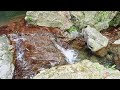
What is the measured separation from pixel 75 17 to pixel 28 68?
216 cm

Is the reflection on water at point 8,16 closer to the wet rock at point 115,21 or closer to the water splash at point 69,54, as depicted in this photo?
the water splash at point 69,54

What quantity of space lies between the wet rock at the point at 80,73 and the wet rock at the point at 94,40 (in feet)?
3.28

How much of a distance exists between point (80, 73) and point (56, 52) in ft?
4.27

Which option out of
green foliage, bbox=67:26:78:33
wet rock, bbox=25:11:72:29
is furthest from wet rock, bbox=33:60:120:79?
wet rock, bbox=25:11:72:29

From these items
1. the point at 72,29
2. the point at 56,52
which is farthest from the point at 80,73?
the point at 72,29

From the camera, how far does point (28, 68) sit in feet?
17.0

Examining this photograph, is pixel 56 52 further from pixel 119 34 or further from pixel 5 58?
pixel 119 34

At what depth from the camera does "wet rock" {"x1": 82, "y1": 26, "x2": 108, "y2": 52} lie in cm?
582

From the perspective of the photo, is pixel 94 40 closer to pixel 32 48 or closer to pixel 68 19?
pixel 68 19

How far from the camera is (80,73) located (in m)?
4.50

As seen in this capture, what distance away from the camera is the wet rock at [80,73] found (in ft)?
14.5

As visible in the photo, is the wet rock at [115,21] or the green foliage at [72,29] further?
Result: the wet rock at [115,21]

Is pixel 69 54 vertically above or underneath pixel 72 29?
underneath

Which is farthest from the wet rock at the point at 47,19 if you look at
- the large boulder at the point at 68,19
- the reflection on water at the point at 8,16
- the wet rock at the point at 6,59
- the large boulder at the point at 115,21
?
the large boulder at the point at 115,21
